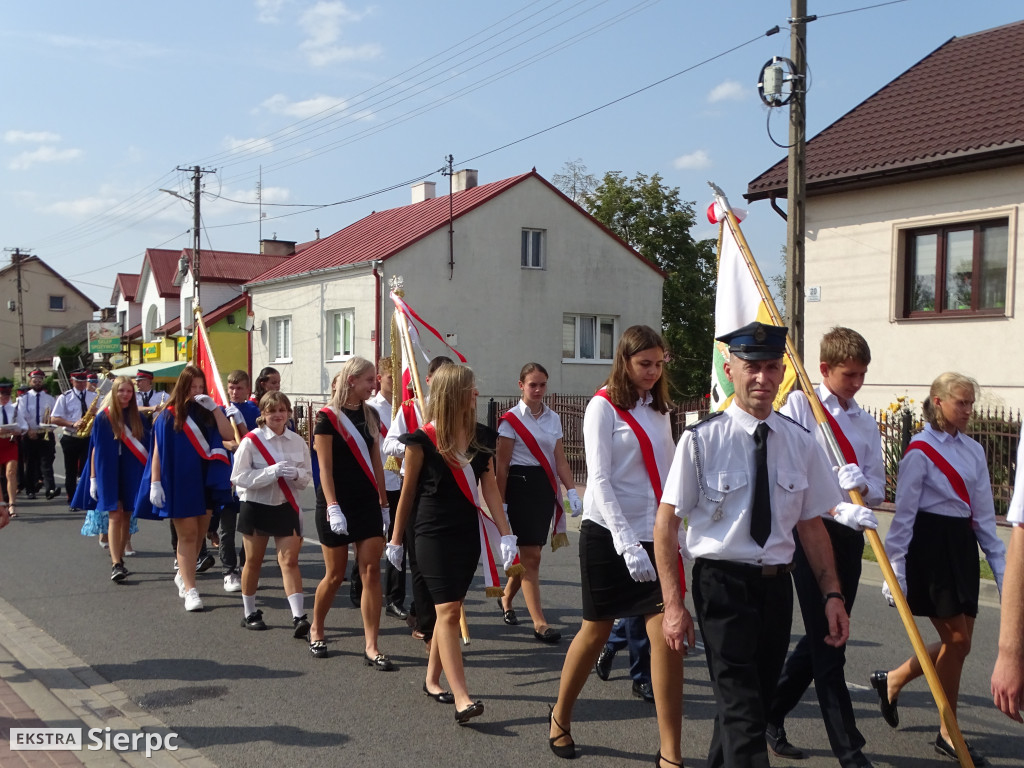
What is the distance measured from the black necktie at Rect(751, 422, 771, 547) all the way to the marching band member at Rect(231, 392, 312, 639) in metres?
4.43

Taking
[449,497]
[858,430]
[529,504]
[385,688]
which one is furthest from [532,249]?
[858,430]

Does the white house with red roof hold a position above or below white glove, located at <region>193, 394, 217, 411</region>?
above

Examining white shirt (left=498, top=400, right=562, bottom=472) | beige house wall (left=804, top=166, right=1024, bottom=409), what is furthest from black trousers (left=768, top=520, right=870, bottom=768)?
beige house wall (left=804, top=166, right=1024, bottom=409)

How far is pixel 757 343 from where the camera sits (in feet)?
12.2

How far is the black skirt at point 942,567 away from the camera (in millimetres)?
4727

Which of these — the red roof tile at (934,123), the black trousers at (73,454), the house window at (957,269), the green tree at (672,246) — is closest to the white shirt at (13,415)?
the black trousers at (73,454)

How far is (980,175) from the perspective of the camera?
15.5 m

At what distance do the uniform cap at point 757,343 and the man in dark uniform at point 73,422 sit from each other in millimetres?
12740

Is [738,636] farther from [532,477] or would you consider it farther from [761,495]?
[532,477]

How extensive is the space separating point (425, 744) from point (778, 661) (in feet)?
6.44

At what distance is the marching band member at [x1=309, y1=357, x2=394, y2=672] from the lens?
253 inches

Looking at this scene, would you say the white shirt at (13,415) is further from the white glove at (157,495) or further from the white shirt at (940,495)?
the white shirt at (940,495)

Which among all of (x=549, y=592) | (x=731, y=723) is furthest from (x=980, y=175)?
(x=731, y=723)

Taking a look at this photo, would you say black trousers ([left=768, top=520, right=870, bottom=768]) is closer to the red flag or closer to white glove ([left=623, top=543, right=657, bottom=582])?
white glove ([left=623, top=543, right=657, bottom=582])
